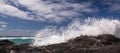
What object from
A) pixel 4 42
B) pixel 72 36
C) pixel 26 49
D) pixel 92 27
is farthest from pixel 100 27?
pixel 4 42

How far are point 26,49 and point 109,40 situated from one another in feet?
8.75

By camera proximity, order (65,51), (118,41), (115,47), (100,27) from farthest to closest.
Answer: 1. (100,27)
2. (118,41)
3. (65,51)
4. (115,47)

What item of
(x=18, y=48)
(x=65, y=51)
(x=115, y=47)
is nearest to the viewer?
(x=115, y=47)

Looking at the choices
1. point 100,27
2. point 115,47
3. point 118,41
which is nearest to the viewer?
point 115,47

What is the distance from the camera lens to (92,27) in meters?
7.05

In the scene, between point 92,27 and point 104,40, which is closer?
point 104,40

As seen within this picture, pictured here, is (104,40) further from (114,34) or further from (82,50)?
(82,50)

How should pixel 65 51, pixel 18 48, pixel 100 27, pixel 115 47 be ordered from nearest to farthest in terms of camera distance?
pixel 115 47 < pixel 65 51 < pixel 100 27 < pixel 18 48

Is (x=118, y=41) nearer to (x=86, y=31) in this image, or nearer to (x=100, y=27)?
(x=100, y=27)

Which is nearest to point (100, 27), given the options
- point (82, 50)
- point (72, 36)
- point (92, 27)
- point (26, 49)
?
point (92, 27)

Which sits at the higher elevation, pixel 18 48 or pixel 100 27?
pixel 100 27

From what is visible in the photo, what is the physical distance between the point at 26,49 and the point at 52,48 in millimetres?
1131

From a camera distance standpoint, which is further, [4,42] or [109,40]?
[4,42]

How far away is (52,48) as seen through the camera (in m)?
6.31
